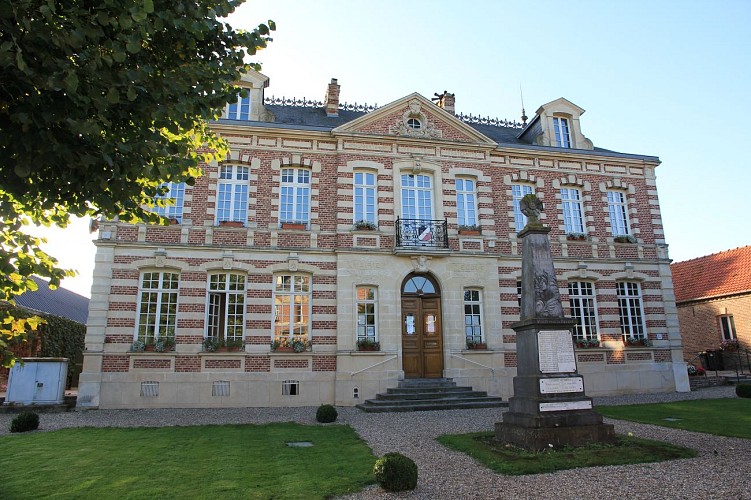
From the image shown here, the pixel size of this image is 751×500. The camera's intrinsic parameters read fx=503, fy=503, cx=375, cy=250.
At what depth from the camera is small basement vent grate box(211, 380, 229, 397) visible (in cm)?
1370

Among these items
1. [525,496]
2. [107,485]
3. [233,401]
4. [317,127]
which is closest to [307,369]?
[233,401]

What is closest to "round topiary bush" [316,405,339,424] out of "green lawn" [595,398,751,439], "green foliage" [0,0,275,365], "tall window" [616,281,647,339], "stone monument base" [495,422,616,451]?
"stone monument base" [495,422,616,451]

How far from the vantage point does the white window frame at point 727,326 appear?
23.1m

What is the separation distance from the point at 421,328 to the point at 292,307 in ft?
12.9

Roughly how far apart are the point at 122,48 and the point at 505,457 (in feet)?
21.4

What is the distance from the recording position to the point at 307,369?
46.8ft

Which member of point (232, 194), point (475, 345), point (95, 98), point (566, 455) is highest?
point (232, 194)

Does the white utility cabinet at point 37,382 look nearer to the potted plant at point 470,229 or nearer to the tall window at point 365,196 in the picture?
the tall window at point 365,196

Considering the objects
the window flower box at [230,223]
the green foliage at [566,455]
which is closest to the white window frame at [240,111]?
the window flower box at [230,223]

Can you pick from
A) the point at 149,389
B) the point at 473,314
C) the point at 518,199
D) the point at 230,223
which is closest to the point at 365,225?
the point at 230,223

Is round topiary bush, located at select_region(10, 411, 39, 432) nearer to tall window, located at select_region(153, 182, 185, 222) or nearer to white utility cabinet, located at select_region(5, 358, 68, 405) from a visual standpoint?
white utility cabinet, located at select_region(5, 358, 68, 405)

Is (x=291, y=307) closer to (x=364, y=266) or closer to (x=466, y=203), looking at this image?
(x=364, y=266)

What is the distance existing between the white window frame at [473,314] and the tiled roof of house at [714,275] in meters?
14.8

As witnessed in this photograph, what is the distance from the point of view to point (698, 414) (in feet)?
35.4
